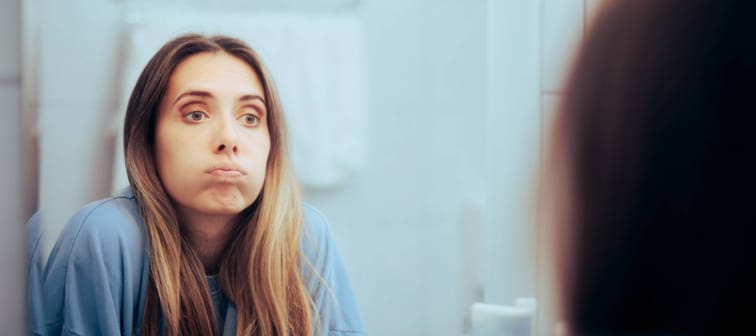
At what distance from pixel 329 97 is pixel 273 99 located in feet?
0.24

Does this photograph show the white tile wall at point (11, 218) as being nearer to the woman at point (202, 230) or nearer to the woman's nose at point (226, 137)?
the woman at point (202, 230)

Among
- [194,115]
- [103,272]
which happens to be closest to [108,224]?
[103,272]

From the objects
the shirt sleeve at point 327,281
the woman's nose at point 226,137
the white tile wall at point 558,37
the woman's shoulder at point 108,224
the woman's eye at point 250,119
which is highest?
the white tile wall at point 558,37

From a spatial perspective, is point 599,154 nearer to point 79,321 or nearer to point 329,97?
point 329,97

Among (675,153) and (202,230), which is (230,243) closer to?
(202,230)

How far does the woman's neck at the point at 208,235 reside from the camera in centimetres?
91

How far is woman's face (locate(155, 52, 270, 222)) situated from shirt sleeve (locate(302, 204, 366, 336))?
3.6 inches

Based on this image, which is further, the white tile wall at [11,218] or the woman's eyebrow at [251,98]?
the white tile wall at [11,218]

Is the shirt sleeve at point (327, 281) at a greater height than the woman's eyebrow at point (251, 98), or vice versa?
the woman's eyebrow at point (251, 98)

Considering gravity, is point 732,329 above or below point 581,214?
below

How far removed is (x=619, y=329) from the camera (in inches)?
35.5

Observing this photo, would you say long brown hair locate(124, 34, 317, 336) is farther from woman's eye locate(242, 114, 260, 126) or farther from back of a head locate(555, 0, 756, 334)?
back of a head locate(555, 0, 756, 334)

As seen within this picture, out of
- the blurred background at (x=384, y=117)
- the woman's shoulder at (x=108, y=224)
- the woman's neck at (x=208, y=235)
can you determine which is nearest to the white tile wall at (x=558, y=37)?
the blurred background at (x=384, y=117)

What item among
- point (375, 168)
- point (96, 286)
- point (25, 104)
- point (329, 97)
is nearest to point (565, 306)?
point (375, 168)
